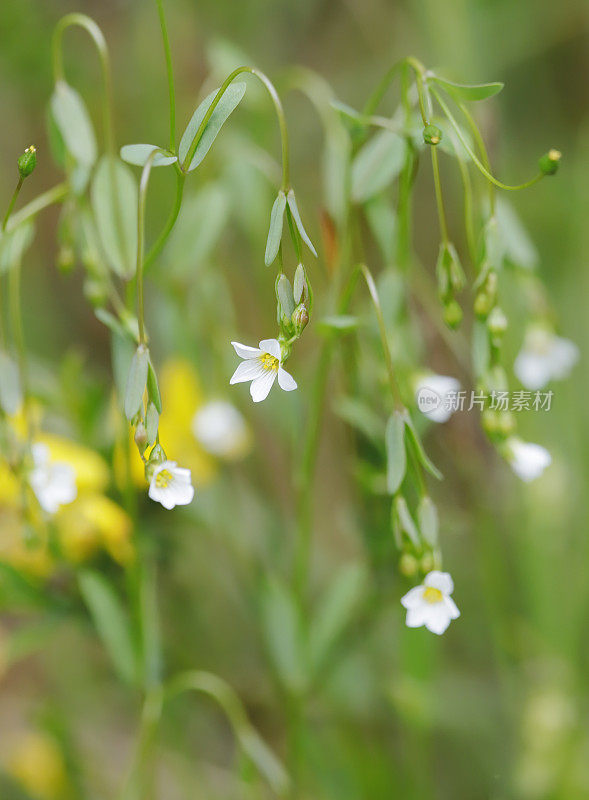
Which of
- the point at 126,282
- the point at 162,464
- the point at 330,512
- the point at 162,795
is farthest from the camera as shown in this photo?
the point at 330,512

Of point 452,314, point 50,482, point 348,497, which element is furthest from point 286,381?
point 348,497

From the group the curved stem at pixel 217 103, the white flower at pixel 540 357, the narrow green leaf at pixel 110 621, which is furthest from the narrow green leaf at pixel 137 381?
the white flower at pixel 540 357

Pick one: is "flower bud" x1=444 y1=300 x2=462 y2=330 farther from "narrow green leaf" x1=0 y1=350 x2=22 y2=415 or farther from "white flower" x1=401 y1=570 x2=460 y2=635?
"narrow green leaf" x1=0 y1=350 x2=22 y2=415

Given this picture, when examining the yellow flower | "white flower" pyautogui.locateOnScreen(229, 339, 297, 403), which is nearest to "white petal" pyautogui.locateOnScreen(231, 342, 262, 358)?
"white flower" pyautogui.locateOnScreen(229, 339, 297, 403)

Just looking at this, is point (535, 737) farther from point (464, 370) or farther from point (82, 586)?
point (82, 586)

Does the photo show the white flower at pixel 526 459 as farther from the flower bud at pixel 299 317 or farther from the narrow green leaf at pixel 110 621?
the narrow green leaf at pixel 110 621

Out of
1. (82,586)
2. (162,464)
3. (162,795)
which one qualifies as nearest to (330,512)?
(162,795)
